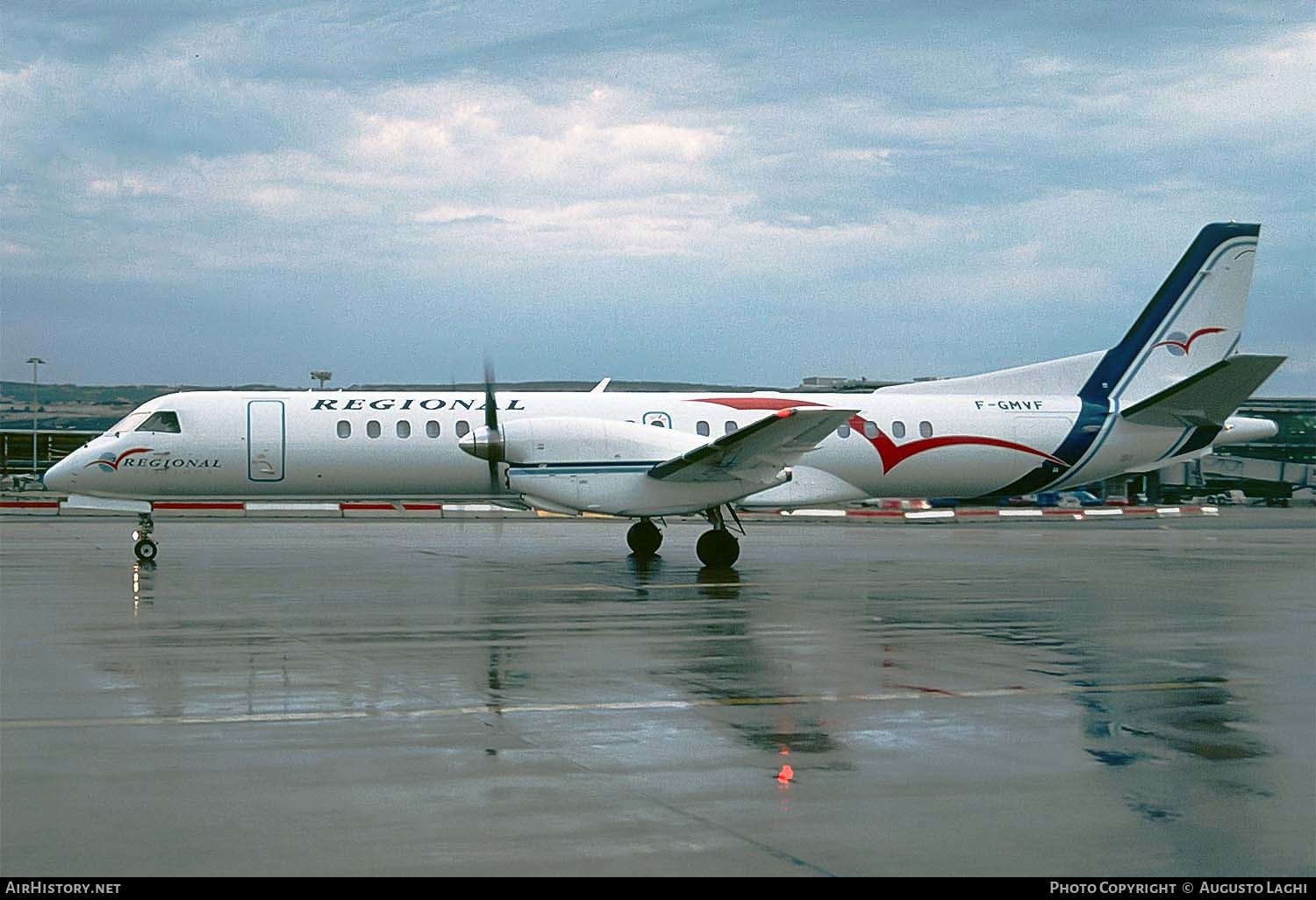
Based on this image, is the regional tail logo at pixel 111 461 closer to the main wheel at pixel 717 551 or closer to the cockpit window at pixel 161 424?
the cockpit window at pixel 161 424

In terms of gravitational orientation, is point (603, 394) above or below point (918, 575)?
above

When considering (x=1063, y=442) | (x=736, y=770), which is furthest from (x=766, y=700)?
(x=1063, y=442)

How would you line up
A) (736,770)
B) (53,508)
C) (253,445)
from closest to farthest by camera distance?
(736,770) < (253,445) < (53,508)

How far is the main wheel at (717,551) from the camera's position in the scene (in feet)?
67.9

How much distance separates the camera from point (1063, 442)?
947 inches

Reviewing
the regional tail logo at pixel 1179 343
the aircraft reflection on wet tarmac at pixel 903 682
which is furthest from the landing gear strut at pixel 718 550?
the regional tail logo at pixel 1179 343

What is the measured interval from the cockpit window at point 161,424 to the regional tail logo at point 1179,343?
17.5 metres

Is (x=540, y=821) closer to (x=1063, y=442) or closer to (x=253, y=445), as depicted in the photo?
(x=253, y=445)

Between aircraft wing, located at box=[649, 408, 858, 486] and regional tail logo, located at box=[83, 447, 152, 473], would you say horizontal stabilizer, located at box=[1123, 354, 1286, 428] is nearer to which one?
aircraft wing, located at box=[649, 408, 858, 486]

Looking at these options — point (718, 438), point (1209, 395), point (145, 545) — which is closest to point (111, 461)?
point (145, 545)

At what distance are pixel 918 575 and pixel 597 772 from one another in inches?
548

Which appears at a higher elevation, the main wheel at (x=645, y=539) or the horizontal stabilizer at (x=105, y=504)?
the horizontal stabilizer at (x=105, y=504)

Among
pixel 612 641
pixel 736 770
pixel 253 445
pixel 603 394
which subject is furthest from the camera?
pixel 603 394

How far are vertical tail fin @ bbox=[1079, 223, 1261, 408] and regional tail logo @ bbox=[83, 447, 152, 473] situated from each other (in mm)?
16773
